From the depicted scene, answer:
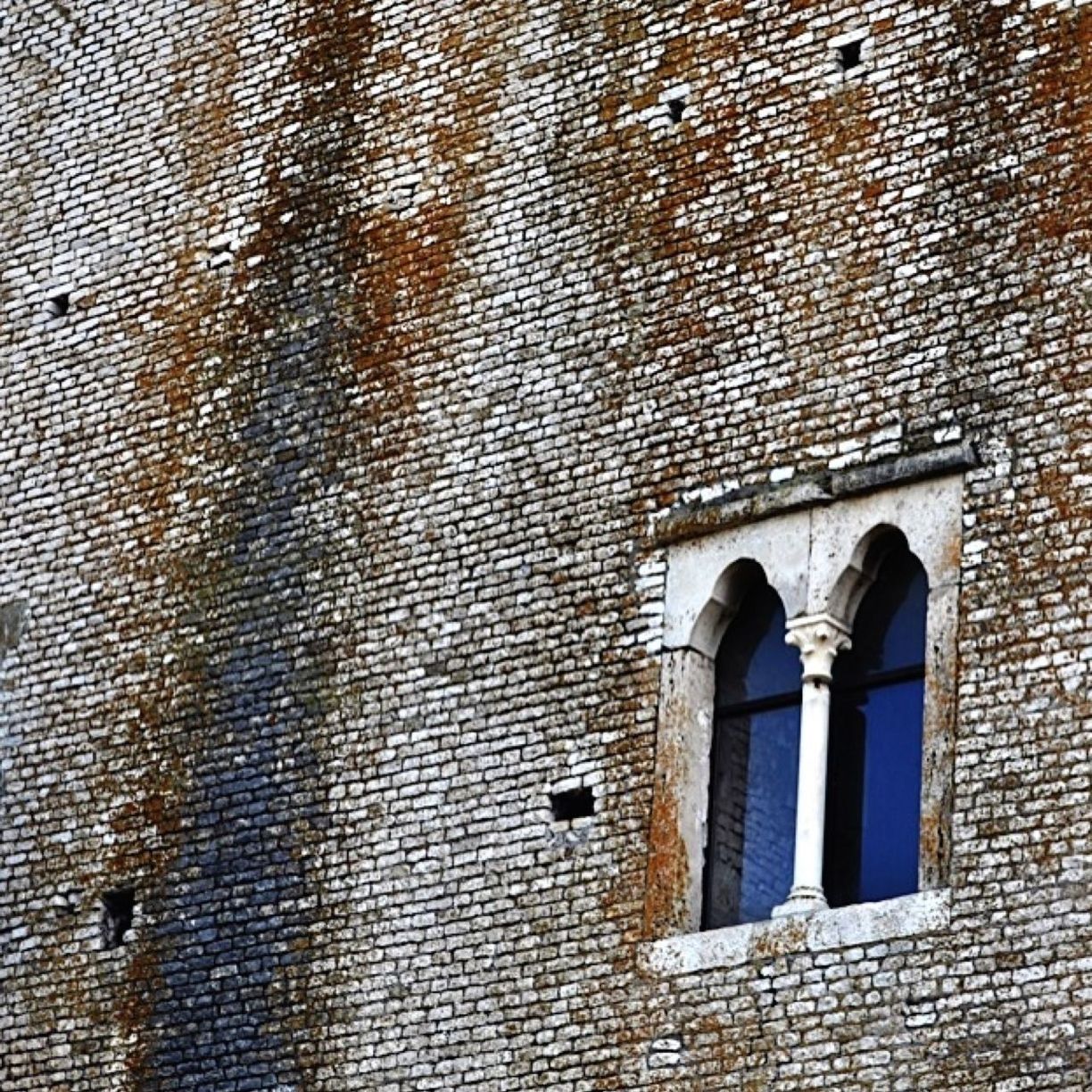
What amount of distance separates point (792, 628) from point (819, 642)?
16 centimetres

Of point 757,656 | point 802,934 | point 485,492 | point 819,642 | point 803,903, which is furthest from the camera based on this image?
point 485,492

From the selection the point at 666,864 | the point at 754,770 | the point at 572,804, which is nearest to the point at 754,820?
the point at 754,770

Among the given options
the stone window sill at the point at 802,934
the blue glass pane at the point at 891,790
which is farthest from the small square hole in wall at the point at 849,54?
the stone window sill at the point at 802,934

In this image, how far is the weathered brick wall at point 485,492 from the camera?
610 inches

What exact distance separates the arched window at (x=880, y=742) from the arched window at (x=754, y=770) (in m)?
0.29

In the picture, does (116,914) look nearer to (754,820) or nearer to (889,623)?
(754,820)

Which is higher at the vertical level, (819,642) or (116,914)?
(819,642)

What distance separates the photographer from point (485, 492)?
1761cm

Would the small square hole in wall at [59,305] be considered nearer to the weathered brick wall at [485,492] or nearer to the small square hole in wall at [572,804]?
the weathered brick wall at [485,492]

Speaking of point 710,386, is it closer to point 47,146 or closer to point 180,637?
point 180,637

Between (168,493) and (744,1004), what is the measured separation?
5280mm

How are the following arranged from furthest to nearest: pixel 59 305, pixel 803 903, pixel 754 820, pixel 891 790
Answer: pixel 59 305 → pixel 754 820 → pixel 891 790 → pixel 803 903

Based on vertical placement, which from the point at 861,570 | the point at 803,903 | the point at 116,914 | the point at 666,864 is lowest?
the point at 803,903

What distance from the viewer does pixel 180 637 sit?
734 inches
